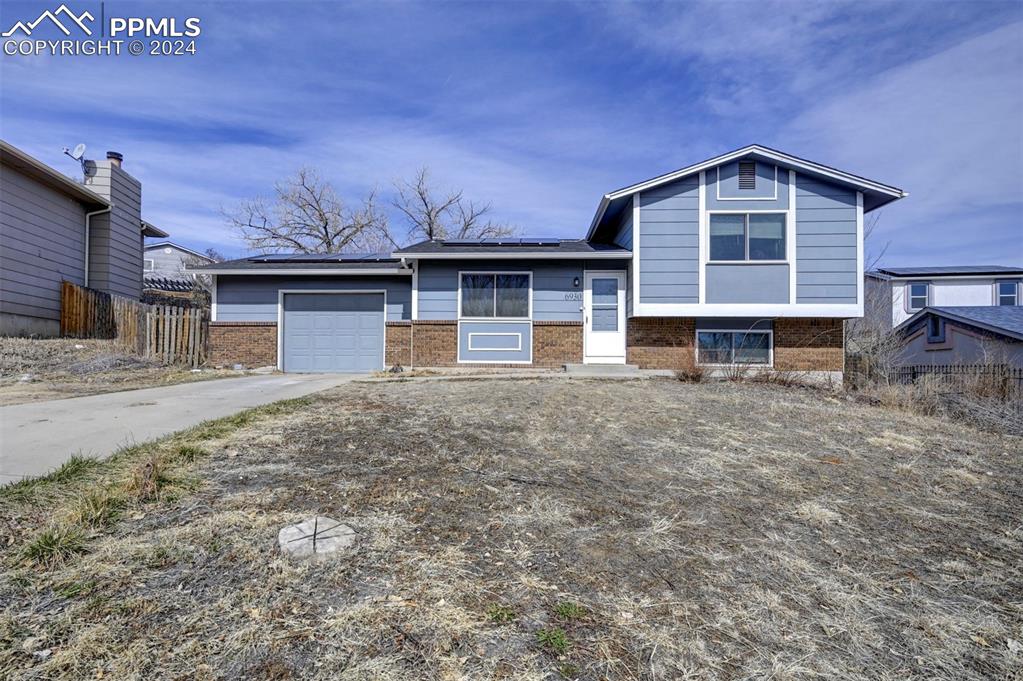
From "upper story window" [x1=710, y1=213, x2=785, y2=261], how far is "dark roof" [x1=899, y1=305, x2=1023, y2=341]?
9.24m

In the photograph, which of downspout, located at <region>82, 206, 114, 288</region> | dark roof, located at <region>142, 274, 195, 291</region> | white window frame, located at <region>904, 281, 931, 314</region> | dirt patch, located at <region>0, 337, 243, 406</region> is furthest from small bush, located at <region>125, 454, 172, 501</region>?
white window frame, located at <region>904, 281, 931, 314</region>

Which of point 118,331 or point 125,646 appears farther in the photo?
point 118,331

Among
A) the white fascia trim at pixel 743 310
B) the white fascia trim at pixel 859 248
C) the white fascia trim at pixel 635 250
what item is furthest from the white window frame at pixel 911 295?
the white fascia trim at pixel 635 250

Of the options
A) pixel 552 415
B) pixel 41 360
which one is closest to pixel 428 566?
pixel 552 415

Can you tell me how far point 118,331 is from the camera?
13.0 metres

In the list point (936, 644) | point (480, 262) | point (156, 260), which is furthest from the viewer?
point (156, 260)

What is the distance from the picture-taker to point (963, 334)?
A: 17.5 meters

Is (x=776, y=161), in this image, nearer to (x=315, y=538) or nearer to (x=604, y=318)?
(x=604, y=318)

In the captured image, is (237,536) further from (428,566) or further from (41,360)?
(41,360)

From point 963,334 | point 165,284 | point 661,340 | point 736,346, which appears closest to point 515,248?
point 661,340

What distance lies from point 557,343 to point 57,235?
13.3 metres

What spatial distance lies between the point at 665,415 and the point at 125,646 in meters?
5.37

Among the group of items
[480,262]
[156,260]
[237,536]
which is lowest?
[237,536]

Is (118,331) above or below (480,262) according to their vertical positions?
below
